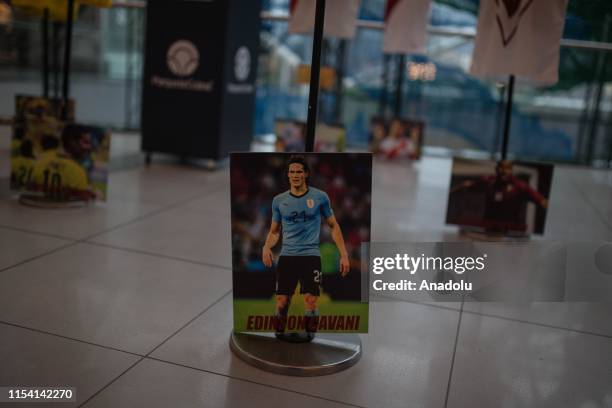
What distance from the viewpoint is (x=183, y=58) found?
528 cm

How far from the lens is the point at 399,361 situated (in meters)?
2.15

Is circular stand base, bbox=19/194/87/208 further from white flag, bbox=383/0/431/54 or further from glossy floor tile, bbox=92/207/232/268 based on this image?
white flag, bbox=383/0/431/54

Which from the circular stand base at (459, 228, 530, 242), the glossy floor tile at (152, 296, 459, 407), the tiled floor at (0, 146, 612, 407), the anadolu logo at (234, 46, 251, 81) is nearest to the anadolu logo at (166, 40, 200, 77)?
the anadolu logo at (234, 46, 251, 81)

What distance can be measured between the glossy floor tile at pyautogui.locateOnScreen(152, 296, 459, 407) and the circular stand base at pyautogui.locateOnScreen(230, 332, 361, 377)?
1.0 inches

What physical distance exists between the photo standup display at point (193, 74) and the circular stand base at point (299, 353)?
3.37 m

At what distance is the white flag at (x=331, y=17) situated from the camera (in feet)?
18.1

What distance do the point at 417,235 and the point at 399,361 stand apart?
1.72 m

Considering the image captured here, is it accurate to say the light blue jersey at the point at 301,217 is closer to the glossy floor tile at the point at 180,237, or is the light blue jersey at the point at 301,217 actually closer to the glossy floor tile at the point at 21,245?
the glossy floor tile at the point at 180,237

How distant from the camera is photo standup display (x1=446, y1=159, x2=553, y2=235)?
12.4ft

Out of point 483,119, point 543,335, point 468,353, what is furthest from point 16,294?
point 483,119

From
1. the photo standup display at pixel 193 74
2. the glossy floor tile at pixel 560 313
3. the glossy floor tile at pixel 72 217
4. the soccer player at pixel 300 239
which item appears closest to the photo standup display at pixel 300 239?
the soccer player at pixel 300 239

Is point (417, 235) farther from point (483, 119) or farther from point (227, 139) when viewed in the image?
point (483, 119)

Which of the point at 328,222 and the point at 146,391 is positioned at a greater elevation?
the point at 328,222

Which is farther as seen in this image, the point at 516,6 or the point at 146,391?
the point at 516,6
